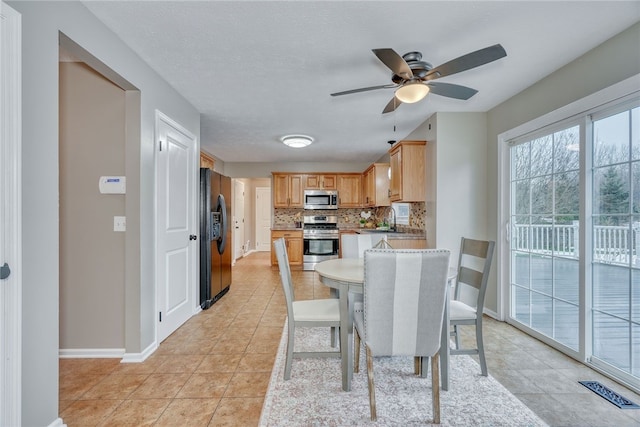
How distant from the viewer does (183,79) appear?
2.71 metres

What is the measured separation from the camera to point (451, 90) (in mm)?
2205

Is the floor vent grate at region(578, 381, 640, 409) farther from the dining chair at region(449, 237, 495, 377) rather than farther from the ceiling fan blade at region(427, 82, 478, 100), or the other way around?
the ceiling fan blade at region(427, 82, 478, 100)

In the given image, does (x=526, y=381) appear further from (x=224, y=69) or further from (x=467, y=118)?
(x=224, y=69)

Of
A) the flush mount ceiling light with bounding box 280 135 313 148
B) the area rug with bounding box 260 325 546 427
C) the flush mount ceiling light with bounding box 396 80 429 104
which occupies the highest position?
the flush mount ceiling light with bounding box 280 135 313 148

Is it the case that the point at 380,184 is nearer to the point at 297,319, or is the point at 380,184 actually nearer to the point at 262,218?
the point at 297,319

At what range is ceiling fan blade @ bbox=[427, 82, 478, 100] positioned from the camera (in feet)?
6.98

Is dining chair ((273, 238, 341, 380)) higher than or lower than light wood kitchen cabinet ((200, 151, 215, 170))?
lower

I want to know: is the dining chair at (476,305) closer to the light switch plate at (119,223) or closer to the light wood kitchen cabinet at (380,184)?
the light switch plate at (119,223)

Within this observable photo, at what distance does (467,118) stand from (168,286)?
147 inches

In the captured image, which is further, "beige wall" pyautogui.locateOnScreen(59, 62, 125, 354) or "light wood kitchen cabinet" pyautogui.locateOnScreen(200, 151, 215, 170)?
"light wood kitchen cabinet" pyautogui.locateOnScreen(200, 151, 215, 170)

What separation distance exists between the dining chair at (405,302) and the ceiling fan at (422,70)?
1122 millimetres

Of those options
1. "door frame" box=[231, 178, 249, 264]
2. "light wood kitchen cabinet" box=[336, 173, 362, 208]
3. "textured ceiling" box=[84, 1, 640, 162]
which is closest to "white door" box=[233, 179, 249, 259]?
"door frame" box=[231, 178, 249, 264]

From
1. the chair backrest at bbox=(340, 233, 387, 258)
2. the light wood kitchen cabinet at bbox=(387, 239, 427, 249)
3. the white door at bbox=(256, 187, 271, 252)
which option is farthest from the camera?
the white door at bbox=(256, 187, 271, 252)
